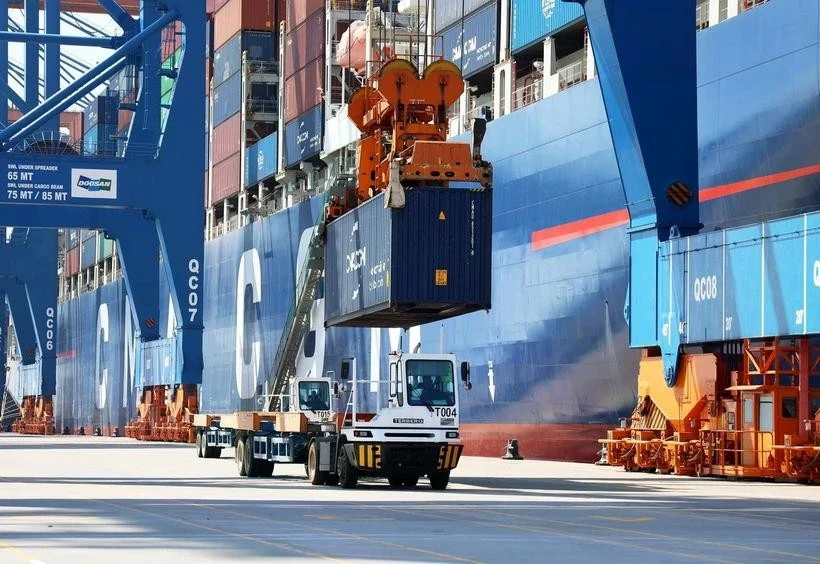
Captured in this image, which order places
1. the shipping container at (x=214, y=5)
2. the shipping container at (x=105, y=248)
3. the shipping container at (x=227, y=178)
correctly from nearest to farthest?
the shipping container at (x=214, y=5) < the shipping container at (x=227, y=178) < the shipping container at (x=105, y=248)

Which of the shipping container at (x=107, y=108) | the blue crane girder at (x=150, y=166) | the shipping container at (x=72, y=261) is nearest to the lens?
the blue crane girder at (x=150, y=166)

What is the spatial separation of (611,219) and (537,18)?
246 inches

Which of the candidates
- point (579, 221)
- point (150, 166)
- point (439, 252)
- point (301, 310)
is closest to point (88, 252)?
point (150, 166)

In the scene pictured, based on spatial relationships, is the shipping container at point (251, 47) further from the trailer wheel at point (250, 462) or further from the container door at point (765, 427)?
the container door at point (765, 427)

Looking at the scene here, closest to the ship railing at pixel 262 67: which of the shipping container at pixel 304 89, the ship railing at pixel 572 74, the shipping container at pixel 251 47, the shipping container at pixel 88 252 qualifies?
the shipping container at pixel 251 47

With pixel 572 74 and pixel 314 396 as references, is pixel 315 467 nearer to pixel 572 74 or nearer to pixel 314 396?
pixel 314 396

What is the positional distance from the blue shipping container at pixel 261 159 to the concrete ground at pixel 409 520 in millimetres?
33185

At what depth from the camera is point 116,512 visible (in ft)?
63.7

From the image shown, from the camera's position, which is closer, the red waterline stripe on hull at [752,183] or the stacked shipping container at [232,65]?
the red waterline stripe on hull at [752,183]

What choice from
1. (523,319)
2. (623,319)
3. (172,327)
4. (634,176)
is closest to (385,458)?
(634,176)

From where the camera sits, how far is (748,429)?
28016 mm

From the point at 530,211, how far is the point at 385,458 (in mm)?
15714

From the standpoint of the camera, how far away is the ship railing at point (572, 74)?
125 feet

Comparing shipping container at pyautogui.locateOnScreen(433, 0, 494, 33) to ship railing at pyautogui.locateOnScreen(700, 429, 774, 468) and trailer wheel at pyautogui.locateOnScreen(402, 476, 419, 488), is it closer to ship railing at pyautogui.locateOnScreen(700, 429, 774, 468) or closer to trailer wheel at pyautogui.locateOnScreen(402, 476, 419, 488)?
ship railing at pyautogui.locateOnScreen(700, 429, 774, 468)
